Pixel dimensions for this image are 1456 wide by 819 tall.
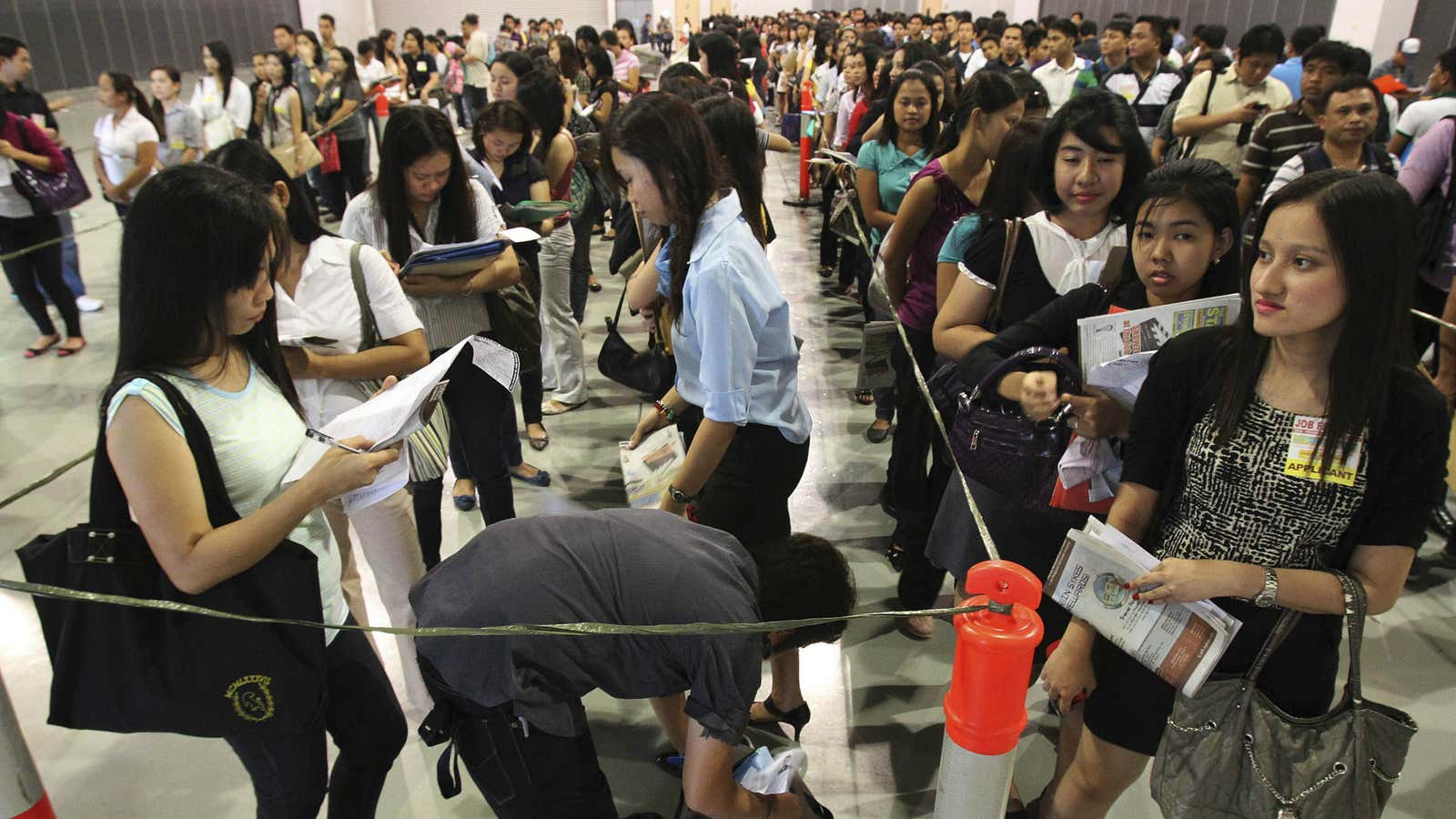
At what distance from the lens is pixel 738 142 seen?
2670 millimetres

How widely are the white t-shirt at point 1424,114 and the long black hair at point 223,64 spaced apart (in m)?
7.32

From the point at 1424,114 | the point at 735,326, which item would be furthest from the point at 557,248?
the point at 1424,114

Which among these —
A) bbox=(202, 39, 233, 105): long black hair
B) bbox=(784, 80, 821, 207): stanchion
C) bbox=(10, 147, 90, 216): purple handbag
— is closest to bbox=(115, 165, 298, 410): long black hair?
bbox=(10, 147, 90, 216): purple handbag

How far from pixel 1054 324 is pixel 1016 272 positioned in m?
0.21

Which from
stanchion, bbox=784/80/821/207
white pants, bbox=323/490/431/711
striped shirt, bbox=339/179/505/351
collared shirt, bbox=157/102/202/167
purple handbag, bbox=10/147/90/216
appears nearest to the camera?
white pants, bbox=323/490/431/711

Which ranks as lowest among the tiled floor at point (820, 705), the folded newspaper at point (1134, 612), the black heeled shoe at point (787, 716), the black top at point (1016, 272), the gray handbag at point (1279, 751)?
the tiled floor at point (820, 705)

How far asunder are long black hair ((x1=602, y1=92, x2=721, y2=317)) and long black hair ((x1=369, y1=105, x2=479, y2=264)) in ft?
2.46

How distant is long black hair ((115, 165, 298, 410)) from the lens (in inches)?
54.3

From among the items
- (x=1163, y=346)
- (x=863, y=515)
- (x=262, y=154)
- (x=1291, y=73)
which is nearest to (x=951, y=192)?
(x=863, y=515)

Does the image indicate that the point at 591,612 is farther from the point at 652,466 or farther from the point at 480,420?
the point at 480,420

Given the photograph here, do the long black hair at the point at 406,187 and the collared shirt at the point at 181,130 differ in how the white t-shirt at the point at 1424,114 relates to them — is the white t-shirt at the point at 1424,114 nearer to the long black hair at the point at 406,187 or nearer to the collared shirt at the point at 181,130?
the long black hair at the point at 406,187

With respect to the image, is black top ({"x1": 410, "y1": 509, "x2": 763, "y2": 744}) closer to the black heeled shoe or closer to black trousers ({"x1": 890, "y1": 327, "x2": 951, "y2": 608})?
the black heeled shoe

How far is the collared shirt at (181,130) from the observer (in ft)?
19.7

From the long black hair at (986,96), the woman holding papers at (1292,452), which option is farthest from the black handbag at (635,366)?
the woman holding papers at (1292,452)
